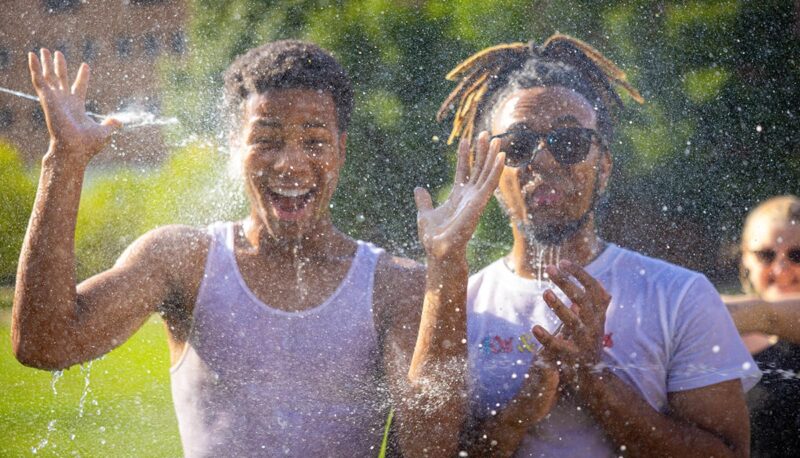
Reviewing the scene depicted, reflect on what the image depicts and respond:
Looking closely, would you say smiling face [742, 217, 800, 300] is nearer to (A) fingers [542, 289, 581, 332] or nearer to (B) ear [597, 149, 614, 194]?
(B) ear [597, 149, 614, 194]

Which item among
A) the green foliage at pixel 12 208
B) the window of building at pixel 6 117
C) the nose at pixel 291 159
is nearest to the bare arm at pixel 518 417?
the nose at pixel 291 159

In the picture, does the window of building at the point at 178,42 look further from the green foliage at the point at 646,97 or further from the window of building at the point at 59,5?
the window of building at the point at 59,5

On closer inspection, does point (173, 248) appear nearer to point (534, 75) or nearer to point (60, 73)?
point (60, 73)

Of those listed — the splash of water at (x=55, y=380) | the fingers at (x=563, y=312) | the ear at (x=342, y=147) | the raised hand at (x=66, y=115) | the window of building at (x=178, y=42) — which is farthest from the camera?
the splash of water at (x=55, y=380)

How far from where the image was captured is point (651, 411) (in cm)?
115

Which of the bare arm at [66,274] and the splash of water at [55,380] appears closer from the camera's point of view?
the bare arm at [66,274]

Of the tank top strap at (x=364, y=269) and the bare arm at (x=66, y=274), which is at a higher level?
the bare arm at (x=66, y=274)

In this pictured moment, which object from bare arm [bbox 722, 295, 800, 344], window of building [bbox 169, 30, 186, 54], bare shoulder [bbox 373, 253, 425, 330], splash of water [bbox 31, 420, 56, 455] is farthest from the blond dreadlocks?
splash of water [bbox 31, 420, 56, 455]

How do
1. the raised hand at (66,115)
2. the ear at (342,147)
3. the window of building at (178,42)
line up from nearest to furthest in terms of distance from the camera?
the raised hand at (66,115)
the ear at (342,147)
the window of building at (178,42)

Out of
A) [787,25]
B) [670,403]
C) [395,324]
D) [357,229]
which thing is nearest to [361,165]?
[357,229]

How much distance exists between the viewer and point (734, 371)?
3.76ft

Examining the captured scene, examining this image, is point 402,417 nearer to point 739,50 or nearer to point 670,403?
point 670,403

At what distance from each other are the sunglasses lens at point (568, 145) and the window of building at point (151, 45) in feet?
2.36

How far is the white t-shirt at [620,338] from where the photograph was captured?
1.15 m
